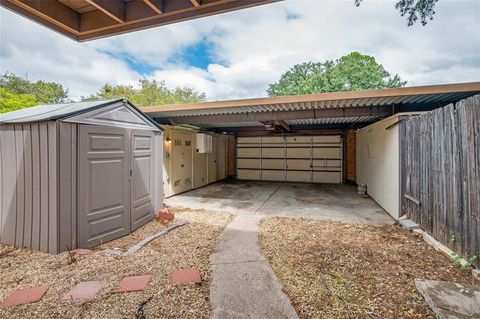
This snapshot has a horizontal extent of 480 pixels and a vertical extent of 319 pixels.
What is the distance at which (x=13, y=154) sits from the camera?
9.72 ft

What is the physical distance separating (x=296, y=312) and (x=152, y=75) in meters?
23.5

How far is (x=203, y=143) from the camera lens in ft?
26.6

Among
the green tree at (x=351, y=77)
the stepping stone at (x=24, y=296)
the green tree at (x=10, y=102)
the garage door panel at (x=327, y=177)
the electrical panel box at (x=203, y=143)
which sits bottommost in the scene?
the stepping stone at (x=24, y=296)

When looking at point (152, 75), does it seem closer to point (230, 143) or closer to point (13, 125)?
point (230, 143)

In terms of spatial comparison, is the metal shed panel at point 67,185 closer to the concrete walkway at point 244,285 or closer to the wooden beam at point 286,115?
the concrete walkway at point 244,285

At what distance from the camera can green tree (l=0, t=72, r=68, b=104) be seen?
16.6 m

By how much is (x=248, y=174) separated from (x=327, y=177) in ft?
11.6

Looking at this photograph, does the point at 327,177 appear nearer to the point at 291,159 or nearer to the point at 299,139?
the point at 291,159

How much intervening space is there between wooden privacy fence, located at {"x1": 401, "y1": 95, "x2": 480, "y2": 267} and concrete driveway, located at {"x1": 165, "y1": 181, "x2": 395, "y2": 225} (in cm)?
111

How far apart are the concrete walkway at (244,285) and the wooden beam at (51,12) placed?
2281 mm

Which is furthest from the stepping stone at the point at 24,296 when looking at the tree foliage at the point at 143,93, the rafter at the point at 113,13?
the tree foliage at the point at 143,93

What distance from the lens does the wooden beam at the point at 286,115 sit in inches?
195

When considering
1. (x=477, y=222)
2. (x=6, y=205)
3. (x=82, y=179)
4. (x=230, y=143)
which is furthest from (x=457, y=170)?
(x=230, y=143)

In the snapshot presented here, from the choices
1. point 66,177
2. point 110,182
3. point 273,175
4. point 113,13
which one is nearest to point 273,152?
point 273,175
